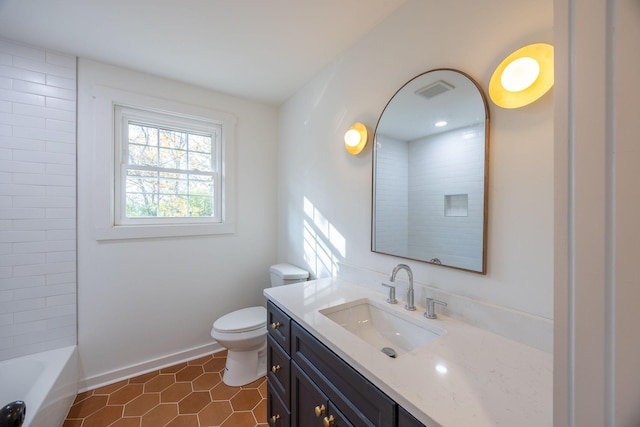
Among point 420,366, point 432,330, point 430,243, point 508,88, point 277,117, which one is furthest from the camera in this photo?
point 277,117

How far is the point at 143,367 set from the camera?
2016 millimetres

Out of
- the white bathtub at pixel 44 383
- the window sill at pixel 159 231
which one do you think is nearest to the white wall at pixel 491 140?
the window sill at pixel 159 231

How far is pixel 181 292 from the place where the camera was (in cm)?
218

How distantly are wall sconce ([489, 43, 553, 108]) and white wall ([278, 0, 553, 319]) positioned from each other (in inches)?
1.9

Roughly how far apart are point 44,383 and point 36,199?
3.82 feet

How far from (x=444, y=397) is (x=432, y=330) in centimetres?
43

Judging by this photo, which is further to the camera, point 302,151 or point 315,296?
point 302,151

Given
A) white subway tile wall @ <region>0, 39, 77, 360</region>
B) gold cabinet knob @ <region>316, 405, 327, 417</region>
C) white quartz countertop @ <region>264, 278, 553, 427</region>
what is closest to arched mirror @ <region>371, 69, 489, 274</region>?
white quartz countertop @ <region>264, 278, 553, 427</region>

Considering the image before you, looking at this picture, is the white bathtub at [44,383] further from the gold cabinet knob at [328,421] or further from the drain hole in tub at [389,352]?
the drain hole in tub at [389,352]

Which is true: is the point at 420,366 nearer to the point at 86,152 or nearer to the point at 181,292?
the point at 181,292

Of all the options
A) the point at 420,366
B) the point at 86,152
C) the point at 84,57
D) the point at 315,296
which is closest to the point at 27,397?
the point at 86,152

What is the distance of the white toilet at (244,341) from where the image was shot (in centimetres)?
181

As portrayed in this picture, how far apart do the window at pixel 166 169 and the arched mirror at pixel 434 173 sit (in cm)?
168

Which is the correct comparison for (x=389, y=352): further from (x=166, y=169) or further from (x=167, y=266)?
(x=166, y=169)
